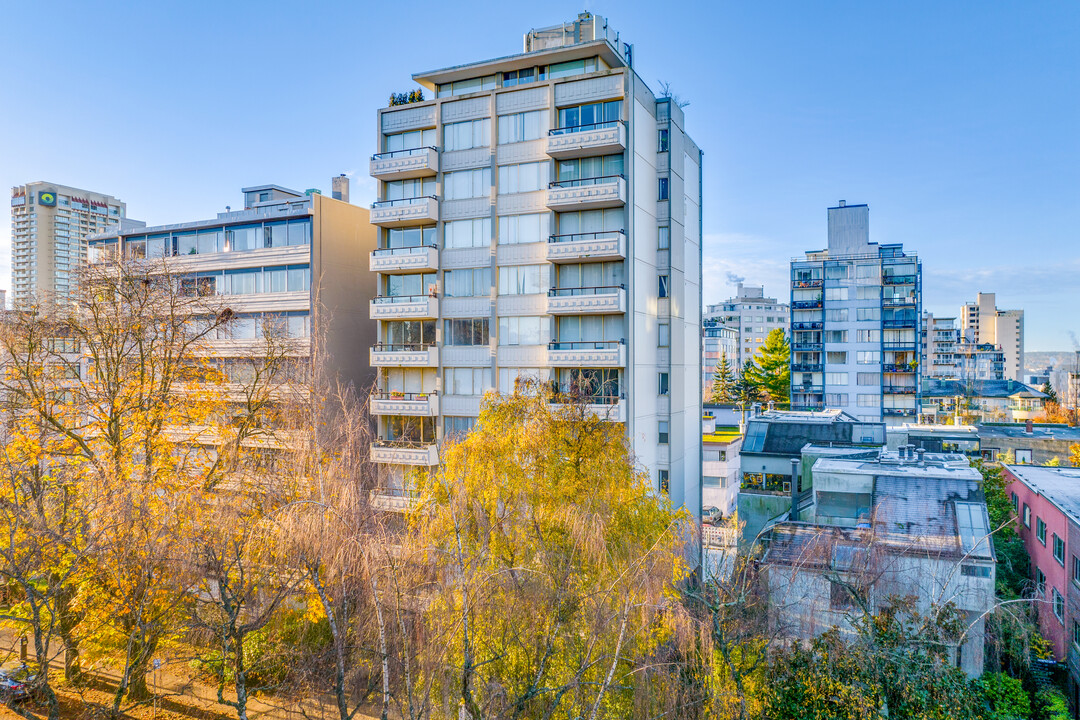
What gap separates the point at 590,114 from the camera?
28906mm

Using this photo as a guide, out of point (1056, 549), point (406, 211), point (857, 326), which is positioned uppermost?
point (406, 211)

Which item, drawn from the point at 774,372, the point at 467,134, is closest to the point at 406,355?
the point at 467,134

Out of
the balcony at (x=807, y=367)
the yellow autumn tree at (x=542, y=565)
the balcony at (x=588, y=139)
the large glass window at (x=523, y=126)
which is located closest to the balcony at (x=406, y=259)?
the large glass window at (x=523, y=126)

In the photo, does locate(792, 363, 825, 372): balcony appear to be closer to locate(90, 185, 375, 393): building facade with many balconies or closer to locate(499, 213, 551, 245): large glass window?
locate(499, 213, 551, 245): large glass window

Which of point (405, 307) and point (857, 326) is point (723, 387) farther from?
point (405, 307)

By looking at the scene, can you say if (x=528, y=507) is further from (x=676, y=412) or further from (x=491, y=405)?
(x=676, y=412)

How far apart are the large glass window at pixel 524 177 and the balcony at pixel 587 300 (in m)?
5.10

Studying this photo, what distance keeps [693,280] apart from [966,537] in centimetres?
1726

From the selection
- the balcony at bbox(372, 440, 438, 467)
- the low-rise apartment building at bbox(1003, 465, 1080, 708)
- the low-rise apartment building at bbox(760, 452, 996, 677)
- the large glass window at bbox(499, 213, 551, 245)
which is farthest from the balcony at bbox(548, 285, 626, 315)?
the low-rise apartment building at bbox(1003, 465, 1080, 708)

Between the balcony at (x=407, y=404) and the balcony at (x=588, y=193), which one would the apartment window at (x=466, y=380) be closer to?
the balcony at (x=407, y=404)

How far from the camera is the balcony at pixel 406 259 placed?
30906mm

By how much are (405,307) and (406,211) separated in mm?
4707

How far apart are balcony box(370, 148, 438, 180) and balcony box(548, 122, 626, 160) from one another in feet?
20.4

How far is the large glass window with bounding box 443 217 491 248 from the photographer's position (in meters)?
30.7
